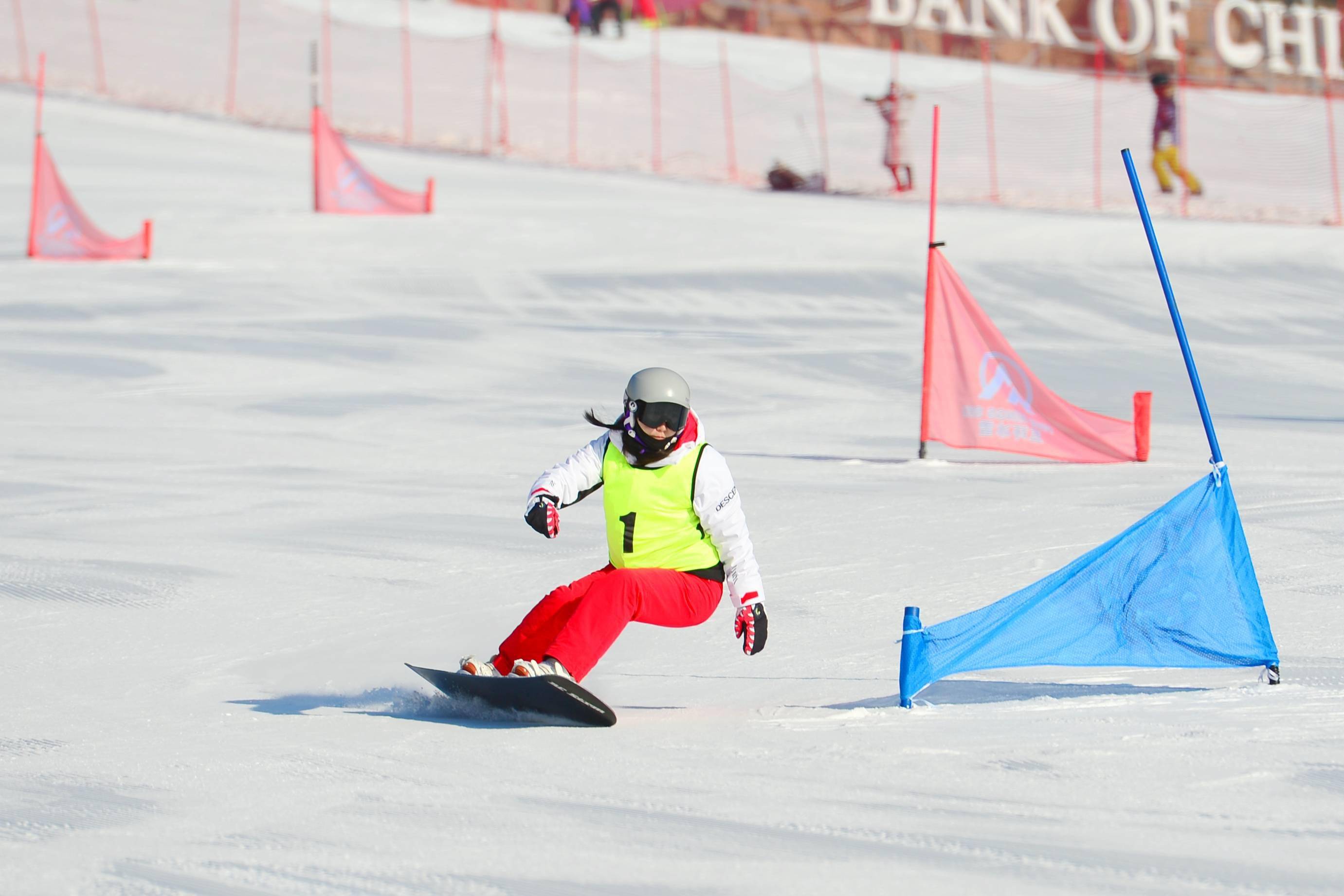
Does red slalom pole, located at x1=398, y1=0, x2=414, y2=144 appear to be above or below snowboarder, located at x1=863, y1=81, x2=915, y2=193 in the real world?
above

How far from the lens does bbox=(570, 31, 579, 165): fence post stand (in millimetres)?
29156

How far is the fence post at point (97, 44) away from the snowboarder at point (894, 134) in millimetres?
14013

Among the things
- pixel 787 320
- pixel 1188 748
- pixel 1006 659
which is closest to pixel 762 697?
pixel 1006 659

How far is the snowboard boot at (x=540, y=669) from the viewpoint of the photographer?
5.21 metres

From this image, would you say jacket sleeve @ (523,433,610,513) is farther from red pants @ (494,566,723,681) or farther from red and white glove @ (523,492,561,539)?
red pants @ (494,566,723,681)

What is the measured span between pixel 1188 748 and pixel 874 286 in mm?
13968

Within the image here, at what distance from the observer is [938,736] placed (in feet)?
16.4

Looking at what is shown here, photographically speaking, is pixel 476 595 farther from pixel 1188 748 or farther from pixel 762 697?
pixel 1188 748

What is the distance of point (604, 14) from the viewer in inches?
1451

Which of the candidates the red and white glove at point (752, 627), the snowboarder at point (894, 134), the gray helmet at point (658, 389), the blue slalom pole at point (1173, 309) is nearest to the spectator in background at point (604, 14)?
the snowboarder at point (894, 134)

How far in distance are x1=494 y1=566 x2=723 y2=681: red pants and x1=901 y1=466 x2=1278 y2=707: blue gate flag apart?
69 centimetres

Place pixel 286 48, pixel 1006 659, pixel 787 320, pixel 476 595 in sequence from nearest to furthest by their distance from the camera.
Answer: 1. pixel 1006 659
2. pixel 476 595
3. pixel 787 320
4. pixel 286 48

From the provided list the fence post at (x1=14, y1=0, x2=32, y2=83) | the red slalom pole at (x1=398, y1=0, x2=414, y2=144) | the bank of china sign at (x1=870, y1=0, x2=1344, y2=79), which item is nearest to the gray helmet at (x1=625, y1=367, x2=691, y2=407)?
the red slalom pole at (x1=398, y1=0, x2=414, y2=144)

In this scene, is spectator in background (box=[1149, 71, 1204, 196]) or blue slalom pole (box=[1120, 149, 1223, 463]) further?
spectator in background (box=[1149, 71, 1204, 196])
